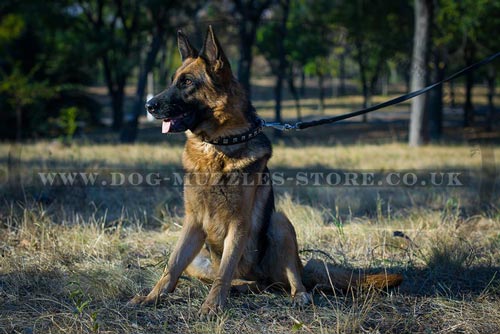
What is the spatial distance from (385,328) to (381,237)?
2044 mm

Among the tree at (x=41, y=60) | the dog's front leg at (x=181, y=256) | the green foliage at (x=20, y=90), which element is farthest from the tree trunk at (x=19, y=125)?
the dog's front leg at (x=181, y=256)

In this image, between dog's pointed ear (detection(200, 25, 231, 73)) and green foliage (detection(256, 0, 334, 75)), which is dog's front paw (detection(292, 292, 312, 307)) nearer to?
dog's pointed ear (detection(200, 25, 231, 73))

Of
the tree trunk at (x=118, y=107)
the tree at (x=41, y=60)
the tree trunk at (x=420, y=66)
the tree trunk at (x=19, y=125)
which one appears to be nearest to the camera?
the tree trunk at (x=420, y=66)

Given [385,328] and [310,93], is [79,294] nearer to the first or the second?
[385,328]

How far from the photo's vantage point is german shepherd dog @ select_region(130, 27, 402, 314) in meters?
3.67

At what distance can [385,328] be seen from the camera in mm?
3318

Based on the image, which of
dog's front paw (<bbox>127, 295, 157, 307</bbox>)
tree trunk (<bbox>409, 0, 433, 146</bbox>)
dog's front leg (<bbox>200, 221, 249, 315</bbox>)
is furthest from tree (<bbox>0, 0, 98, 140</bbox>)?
dog's front leg (<bbox>200, 221, 249, 315</bbox>)

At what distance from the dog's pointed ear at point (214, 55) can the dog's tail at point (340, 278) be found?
1.67m

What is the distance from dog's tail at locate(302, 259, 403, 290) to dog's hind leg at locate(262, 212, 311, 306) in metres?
0.12

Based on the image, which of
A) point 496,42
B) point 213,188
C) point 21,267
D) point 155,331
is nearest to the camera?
point 155,331

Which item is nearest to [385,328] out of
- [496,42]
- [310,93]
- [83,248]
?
[83,248]

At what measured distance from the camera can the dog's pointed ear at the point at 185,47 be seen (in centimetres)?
409

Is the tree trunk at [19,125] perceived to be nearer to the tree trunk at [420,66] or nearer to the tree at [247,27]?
the tree at [247,27]

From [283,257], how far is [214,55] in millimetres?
1589
